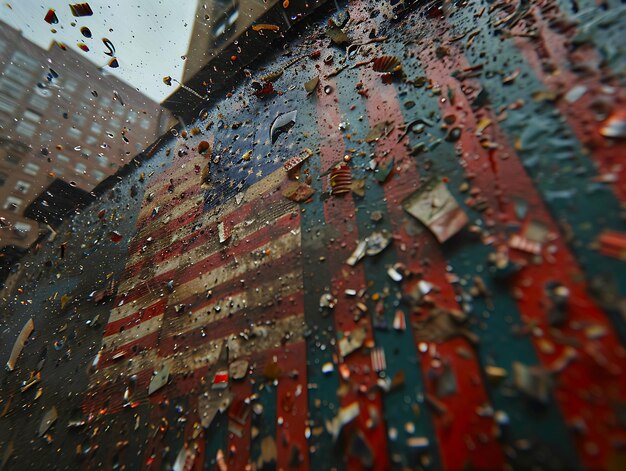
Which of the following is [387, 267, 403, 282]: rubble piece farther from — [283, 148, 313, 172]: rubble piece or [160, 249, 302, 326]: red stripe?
[283, 148, 313, 172]: rubble piece

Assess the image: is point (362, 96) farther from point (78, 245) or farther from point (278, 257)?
point (78, 245)

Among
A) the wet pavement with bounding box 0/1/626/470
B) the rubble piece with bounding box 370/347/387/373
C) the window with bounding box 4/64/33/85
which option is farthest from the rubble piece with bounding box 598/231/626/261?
the window with bounding box 4/64/33/85

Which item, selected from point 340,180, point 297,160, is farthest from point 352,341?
point 297,160

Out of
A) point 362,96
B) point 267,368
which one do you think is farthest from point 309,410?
point 362,96

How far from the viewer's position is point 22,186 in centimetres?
1744

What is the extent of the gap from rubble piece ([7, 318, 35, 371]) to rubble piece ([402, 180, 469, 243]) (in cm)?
534

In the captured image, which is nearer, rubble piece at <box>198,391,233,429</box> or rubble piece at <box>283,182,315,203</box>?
rubble piece at <box>198,391,233,429</box>

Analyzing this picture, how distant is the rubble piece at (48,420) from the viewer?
2.52 metres

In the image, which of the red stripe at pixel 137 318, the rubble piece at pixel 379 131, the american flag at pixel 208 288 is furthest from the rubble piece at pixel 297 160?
the red stripe at pixel 137 318

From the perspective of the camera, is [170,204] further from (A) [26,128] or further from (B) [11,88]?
(A) [26,128]

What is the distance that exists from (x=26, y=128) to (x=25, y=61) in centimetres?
434

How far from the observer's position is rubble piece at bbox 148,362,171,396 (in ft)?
7.00

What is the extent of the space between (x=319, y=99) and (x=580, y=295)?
2.75 meters

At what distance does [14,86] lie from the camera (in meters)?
17.5
